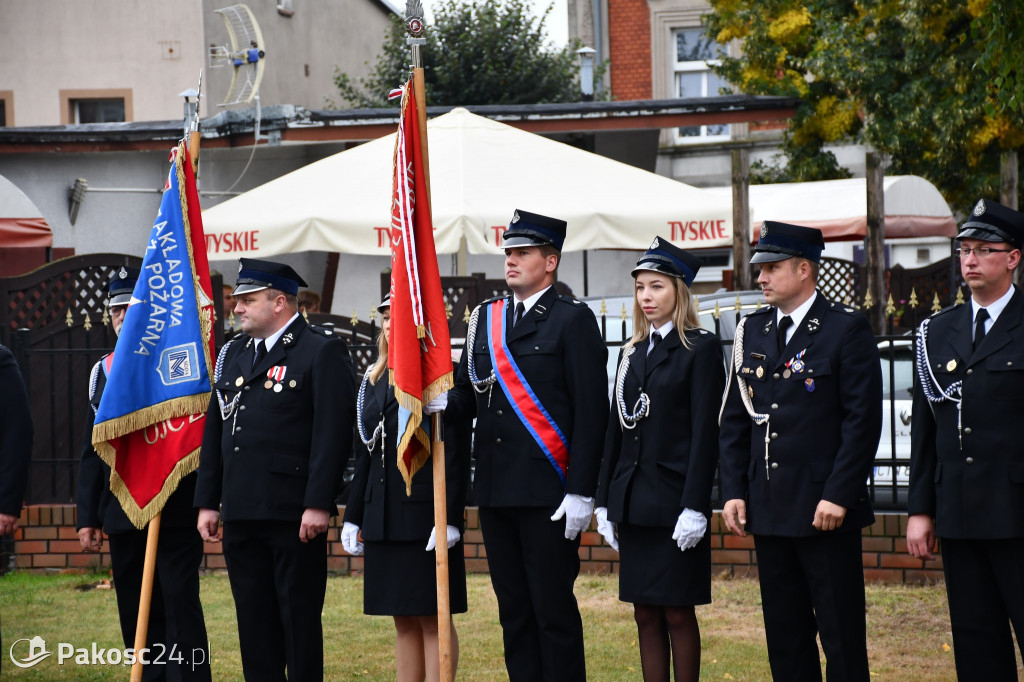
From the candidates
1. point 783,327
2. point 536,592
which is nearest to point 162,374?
point 536,592

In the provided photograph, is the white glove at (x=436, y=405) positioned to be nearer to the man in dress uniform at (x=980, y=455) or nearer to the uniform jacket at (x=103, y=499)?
the uniform jacket at (x=103, y=499)

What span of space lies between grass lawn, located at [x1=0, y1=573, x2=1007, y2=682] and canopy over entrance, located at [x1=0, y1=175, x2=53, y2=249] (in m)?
5.91

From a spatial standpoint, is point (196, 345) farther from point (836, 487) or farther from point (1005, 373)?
point (1005, 373)

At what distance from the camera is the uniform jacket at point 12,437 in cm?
614

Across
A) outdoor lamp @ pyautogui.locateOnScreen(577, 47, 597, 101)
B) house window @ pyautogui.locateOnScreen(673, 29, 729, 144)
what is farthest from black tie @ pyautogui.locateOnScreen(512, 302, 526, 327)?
house window @ pyautogui.locateOnScreen(673, 29, 729, 144)

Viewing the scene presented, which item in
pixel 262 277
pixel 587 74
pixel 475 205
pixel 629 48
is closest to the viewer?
pixel 262 277

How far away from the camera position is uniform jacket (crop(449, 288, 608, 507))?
5406mm

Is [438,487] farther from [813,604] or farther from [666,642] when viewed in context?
[813,604]

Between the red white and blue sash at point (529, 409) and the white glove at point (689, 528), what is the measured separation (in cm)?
53

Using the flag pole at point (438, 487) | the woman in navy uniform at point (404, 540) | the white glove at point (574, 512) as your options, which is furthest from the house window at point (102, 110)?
the white glove at point (574, 512)

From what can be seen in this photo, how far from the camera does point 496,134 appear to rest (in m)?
11.5

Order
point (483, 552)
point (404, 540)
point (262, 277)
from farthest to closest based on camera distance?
1. point (483, 552)
2. point (262, 277)
3. point (404, 540)

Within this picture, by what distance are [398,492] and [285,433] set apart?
57cm

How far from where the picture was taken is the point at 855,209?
57.8 feet
